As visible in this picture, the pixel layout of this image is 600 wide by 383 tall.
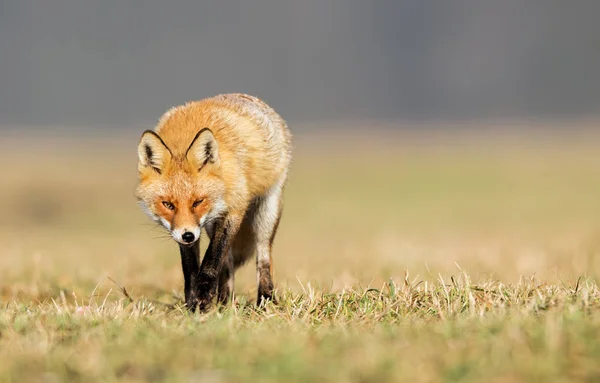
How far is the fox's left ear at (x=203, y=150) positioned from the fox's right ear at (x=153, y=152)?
18cm

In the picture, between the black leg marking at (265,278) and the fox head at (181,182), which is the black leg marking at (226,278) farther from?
the fox head at (181,182)

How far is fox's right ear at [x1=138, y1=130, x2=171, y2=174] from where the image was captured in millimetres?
6133

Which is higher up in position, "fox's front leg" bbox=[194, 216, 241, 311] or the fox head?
the fox head

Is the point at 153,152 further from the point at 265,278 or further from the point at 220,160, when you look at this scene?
the point at 265,278

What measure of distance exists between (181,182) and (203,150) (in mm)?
305

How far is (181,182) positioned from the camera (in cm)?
610

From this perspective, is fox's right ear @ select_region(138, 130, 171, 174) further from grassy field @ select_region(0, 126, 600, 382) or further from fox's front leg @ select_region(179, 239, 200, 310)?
grassy field @ select_region(0, 126, 600, 382)

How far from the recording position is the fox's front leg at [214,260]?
6277mm

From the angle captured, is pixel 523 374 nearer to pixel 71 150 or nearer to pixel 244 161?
pixel 244 161

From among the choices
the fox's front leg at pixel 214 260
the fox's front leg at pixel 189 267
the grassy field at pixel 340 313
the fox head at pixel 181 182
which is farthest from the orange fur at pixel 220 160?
the grassy field at pixel 340 313

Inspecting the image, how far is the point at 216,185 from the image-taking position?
6.21 meters

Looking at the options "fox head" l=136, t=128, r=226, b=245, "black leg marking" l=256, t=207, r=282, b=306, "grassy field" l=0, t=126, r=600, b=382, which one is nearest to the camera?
"grassy field" l=0, t=126, r=600, b=382

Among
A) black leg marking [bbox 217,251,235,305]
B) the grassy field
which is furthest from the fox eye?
black leg marking [bbox 217,251,235,305]

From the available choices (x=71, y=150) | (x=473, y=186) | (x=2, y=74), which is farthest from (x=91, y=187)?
(x=2, y=74)
